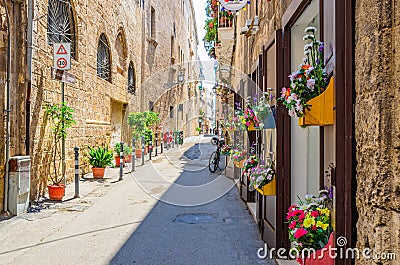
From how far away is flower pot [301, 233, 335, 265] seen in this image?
7.25 ft

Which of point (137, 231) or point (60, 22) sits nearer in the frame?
point (137, 231)

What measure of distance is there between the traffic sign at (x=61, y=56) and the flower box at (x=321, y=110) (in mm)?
6615

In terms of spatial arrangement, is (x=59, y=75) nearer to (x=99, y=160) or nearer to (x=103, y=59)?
(x=99, y=160)

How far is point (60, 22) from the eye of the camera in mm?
9617

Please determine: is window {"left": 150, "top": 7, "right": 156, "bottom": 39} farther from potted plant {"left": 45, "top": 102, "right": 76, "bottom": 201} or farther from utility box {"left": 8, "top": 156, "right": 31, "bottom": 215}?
utility box {"left": 8, "top": 156, "right": 31, "bottom": 215}

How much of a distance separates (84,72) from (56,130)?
357 centimetres

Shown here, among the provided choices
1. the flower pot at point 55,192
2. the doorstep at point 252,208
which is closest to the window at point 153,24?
the flower pot at point 55,192

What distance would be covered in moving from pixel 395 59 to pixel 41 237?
16.8 feet

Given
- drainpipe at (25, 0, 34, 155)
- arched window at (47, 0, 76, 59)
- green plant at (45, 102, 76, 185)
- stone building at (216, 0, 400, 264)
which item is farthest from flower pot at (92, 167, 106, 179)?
stone building at (216, 0, 400, 264)

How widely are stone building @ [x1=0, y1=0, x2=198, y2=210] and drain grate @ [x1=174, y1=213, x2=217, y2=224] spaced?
2.94m

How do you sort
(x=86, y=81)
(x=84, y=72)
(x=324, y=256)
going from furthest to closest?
1. (x=86, y=81)
2. (x=84, y=72)
3. (x=324, y=256)

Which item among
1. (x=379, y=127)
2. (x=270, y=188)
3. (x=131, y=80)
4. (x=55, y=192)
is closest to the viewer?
(x=379, y=127)

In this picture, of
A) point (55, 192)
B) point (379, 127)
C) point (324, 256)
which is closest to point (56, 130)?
point (55, 192)

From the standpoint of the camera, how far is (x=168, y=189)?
32.2 ft
